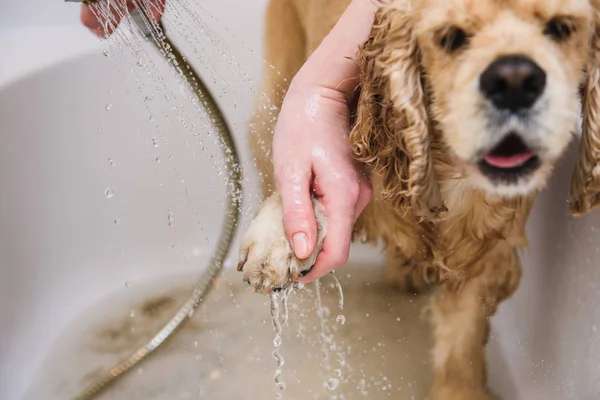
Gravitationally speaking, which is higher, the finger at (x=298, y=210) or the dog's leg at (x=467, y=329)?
the finger at (x=298, y=210)

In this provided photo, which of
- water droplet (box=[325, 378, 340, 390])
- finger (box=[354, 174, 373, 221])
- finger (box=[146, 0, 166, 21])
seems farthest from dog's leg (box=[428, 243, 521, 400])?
finger (box=[146, 0, 166, 21])

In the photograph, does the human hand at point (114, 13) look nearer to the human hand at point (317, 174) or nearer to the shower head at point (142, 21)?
the shower head at point (142, 21)

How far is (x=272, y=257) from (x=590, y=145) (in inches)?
17.0

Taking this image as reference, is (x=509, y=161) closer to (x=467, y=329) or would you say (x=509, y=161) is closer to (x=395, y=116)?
(x=395, y=116)

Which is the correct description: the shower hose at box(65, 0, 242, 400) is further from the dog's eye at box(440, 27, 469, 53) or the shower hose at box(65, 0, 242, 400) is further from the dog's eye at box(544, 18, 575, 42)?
the dog's eye at box(544, 18, 575, 42)

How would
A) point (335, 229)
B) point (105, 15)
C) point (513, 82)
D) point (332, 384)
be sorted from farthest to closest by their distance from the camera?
point (332, 384) → point (105, 15) → point (335, 229) → point (513, 82)

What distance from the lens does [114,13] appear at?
1021mm

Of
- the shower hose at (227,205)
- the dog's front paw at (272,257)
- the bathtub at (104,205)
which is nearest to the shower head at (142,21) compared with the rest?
the shower hose at (227,205)

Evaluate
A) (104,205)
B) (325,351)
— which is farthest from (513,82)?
(104,205)

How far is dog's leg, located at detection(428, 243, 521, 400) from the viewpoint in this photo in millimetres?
1050

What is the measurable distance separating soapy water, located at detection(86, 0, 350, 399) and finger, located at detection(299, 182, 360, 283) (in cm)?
49

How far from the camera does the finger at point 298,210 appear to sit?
71 centimetres

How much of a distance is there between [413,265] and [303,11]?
0.54 metres

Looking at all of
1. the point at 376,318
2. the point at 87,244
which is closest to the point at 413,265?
the point at 376,318
